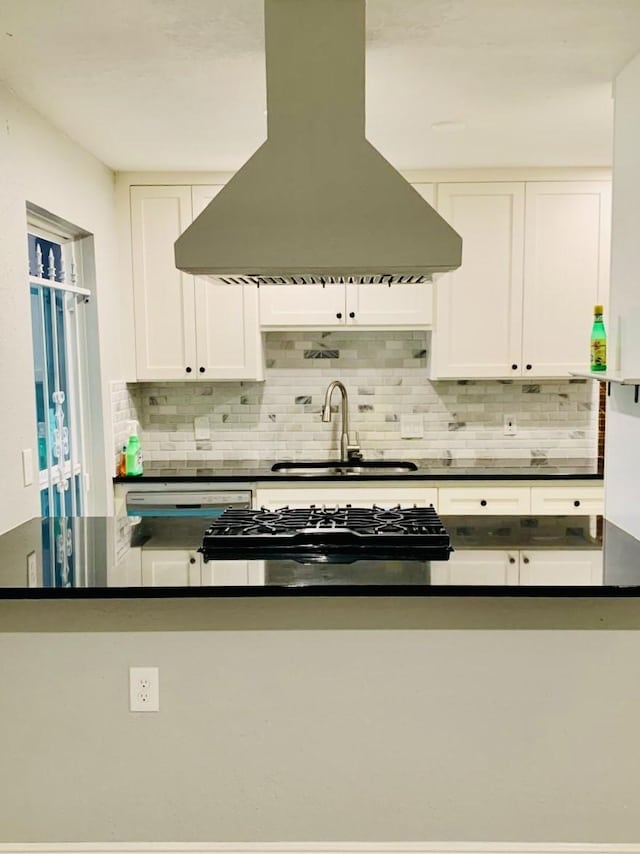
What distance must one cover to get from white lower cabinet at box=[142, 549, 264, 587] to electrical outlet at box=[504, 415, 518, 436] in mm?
2706

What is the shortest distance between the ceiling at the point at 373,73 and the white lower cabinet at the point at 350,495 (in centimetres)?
170

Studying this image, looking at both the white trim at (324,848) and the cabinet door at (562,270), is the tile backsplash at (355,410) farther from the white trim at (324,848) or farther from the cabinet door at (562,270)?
the white trim at (324,848)

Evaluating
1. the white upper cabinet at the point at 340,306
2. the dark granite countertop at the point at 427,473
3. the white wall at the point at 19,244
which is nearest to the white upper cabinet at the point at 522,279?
the white upper cabinet at the point at 340,306

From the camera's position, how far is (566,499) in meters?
3.85

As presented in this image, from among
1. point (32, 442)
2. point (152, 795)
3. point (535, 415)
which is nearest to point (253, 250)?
point (32, 442)

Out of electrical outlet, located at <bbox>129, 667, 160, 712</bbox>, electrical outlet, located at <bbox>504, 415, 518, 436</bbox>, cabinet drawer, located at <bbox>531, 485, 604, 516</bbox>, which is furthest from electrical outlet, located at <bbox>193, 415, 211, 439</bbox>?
electrical outlet, located at <bbox>129, 667, 160, 712</bbox>

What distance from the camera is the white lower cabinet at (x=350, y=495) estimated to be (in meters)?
3.85

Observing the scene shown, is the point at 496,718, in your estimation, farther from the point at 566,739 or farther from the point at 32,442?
the point at 32,442

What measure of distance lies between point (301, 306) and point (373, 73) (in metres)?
1.63

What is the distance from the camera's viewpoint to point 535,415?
4.41m

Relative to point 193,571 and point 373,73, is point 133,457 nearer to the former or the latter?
point 193,571

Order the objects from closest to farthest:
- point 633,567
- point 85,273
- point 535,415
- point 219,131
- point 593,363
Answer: point 633,567 < point 593,363 < point 219,131 < point 85,273 < point 535,415

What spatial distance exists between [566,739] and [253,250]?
162 centimetres

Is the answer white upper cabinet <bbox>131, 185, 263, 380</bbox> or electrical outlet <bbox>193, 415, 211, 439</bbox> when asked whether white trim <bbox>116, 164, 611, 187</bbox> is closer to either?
white upper cabinet <bbox>131, 185, 263, 380</bbox>
